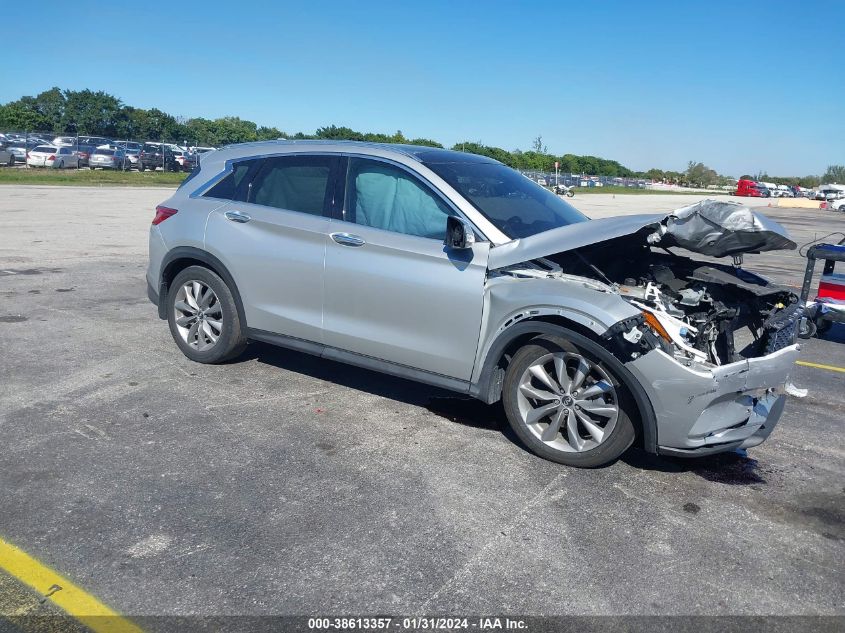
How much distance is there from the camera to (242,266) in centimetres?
558

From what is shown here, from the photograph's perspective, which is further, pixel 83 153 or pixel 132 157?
pixel 132 157

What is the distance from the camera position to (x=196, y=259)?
5.88 meters

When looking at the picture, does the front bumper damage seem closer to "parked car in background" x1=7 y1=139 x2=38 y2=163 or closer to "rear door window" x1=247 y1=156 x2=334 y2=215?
"rear door window" x1=247 y1=156 x2=334 y2=215

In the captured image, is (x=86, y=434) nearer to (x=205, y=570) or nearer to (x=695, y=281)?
(x=205, y=570)

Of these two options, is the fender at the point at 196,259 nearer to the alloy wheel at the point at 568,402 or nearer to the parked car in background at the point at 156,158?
the alloy wheel at the point at 568,402

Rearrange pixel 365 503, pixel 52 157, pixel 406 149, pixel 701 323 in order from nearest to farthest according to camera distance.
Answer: pixel 365 503 → pixel 701 323 → pixel 406 149 → pixel 52 157

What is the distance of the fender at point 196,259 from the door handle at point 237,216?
0.34m

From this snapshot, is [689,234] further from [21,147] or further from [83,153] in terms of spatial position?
[21,147]

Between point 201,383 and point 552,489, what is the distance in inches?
114

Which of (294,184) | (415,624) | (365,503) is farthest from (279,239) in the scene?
(415,624)

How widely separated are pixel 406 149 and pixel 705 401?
2720mm

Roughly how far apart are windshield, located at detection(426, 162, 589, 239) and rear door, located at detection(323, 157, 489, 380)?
24cm

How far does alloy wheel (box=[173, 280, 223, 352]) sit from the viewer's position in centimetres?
587

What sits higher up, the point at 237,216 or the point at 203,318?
the point at 237,216
